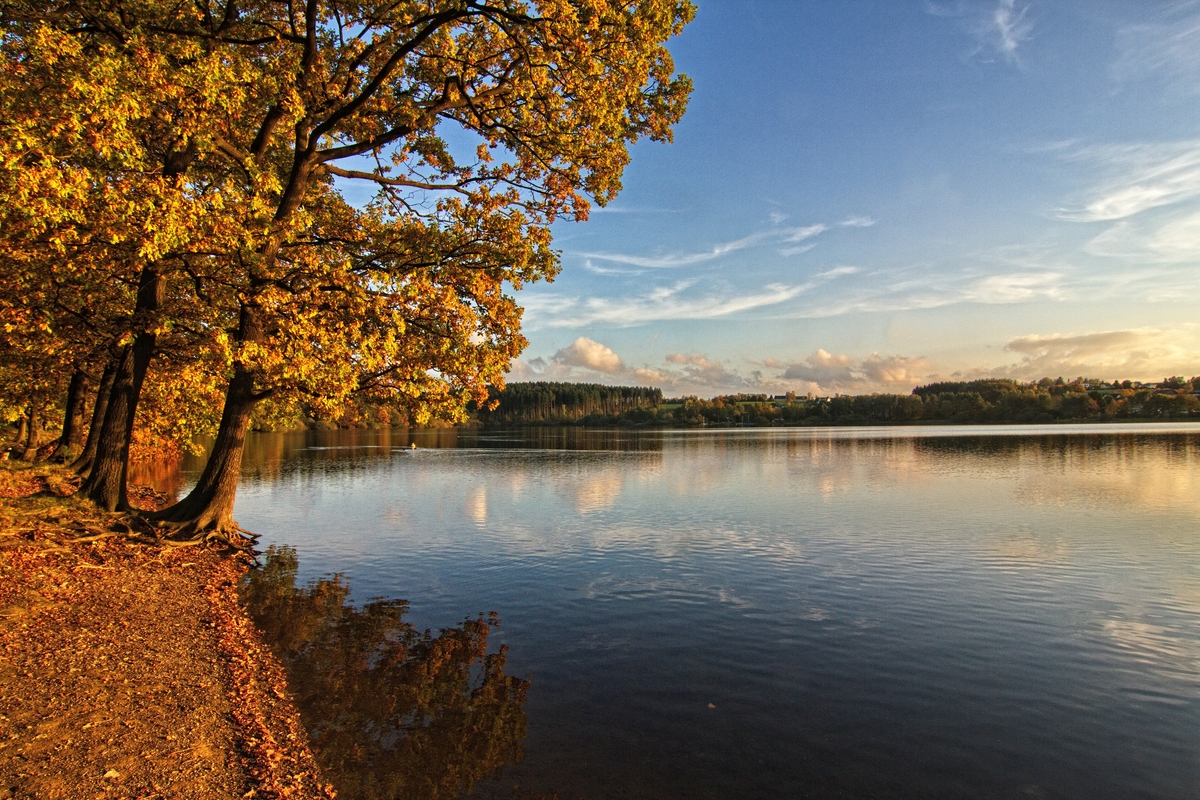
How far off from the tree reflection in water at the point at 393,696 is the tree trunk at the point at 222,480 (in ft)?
14.7

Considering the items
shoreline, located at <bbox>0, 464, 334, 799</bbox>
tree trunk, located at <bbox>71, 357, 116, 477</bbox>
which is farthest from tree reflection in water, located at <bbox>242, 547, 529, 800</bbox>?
tree trunk, located at <bbox>71, 357, 116, 477</bbox>

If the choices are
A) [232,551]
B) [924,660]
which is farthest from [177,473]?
[924,660]

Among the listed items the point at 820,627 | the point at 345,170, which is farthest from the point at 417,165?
the point at 820,627

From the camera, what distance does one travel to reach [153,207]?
12.7 meters

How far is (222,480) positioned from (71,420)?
15.9 meters

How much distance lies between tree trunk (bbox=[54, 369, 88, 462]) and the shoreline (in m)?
14.2

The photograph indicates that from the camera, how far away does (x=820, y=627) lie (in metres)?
15.7

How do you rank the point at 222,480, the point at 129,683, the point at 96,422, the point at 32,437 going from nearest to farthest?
the point at 129,683 < the point at 222,480 < the point at 96,422 < the point at 32,437

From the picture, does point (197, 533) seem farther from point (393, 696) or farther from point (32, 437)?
point (32, 437)

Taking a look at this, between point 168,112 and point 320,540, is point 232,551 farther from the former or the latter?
point 168,112

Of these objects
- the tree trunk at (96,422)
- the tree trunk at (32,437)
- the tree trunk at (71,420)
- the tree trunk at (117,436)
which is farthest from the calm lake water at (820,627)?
the tree trunk at (32,437)

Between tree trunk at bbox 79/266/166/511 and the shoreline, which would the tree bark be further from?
the shoreline

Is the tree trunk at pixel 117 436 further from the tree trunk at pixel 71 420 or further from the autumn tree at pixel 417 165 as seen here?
the tree trunk at pixel 71 420

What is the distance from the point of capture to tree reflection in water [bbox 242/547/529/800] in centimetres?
900
